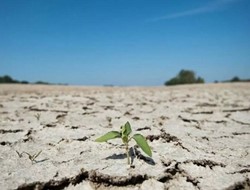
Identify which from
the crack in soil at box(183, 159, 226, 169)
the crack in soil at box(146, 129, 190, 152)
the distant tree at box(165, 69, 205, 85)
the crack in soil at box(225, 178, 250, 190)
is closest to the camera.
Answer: the crack in soil at box(225, 178, 250, 190)

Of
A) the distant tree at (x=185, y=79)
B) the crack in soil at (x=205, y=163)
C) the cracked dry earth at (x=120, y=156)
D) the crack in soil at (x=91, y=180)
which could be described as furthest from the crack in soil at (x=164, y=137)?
the distant tree at (x=185, y=79)

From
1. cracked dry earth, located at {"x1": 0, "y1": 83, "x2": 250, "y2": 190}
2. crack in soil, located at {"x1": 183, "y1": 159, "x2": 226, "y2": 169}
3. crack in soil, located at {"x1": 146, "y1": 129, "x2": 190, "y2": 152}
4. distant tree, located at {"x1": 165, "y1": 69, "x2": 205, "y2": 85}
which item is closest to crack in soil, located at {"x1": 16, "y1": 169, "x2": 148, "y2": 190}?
cracked dry earth, located at {"x1": 0, "y1": 83, "x2": 250, "y2": 190}

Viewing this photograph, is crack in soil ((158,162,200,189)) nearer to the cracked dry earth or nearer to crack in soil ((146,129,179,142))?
A: the cracked dry earth

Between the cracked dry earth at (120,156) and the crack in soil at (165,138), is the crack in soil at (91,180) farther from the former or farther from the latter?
the crack in soil at (165,138)

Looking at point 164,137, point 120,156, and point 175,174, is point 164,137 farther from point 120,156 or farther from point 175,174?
point 175,174

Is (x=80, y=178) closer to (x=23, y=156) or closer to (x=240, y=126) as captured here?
(x=23, y=156)

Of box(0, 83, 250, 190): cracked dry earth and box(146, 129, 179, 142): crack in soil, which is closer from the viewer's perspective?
box(0, 83, 250, 190): cracked dry earth

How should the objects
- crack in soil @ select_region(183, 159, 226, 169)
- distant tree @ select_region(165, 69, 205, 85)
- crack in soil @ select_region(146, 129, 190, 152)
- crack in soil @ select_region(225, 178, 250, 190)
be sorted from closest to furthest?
crack in soil @ select_region(225, 178, 250, 190) → crack in soil @ select_region(183, 159, 226, 169) → crack in soil @ select_region(146, 129, 190, 152) → distant tree @ select_region(165, 69, 205, 85)

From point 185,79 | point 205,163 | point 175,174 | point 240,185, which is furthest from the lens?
→ point 185,79

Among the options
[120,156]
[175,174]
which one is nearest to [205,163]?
[175,174]

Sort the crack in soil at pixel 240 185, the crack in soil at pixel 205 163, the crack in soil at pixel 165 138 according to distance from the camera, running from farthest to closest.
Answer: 1. the crack in soil at pixel 165 138
2. the crack in soil at pixel 205 163
3. the crack in soil at pixel 240 185
